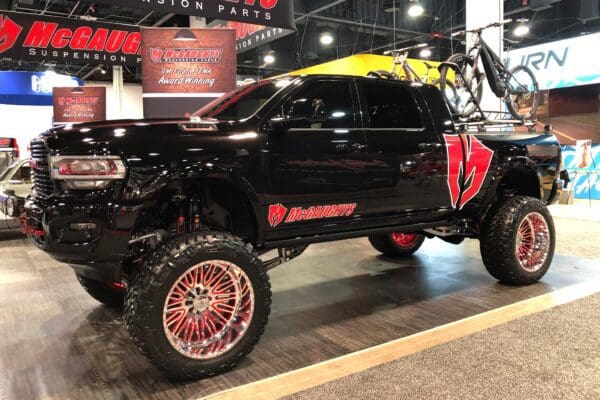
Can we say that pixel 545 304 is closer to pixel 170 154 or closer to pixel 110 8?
pixel 170 154

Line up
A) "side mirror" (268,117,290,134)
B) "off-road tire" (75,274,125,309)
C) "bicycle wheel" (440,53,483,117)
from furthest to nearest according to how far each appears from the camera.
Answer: "bicycle wheel" (440,53,483,117) → "off-road tire" (75,274,125,309) → "side mirror" (268,117,290,134)

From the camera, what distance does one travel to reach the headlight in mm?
2764

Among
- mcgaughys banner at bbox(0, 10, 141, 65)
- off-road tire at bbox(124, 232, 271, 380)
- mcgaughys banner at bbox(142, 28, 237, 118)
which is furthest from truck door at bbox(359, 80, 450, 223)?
mcgaughys banner at bbox(0, 10, 141, 65)

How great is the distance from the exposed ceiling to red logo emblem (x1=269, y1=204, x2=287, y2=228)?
435 inches

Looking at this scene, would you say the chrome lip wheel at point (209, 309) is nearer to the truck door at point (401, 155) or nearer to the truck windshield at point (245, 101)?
the truck windshield at point (245, 101)

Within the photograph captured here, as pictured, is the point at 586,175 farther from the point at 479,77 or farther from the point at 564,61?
the point at 479,77

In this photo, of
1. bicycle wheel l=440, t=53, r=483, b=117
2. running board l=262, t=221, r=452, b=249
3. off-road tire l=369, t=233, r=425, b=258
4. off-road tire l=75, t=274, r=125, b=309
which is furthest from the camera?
bicycle wheel l=440, t=53, r=483, b=117

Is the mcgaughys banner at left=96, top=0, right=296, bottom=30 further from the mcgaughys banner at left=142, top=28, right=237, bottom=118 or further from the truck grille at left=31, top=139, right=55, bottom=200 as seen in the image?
the truck grille at left=31, top=139, right=55, bottom=200

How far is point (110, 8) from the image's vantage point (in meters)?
16.1

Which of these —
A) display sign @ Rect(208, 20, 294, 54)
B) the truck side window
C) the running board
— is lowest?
the running board

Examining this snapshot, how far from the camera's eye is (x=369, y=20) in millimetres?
15766

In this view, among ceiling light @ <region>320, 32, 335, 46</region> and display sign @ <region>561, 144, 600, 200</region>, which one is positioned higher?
ceiling light @ <region>320, 32, 335, 46</region>

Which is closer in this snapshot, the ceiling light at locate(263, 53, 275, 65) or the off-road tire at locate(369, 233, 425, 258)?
the off-road tire at locate(369, 233, 425, 258)

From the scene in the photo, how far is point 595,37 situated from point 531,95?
4635mm
